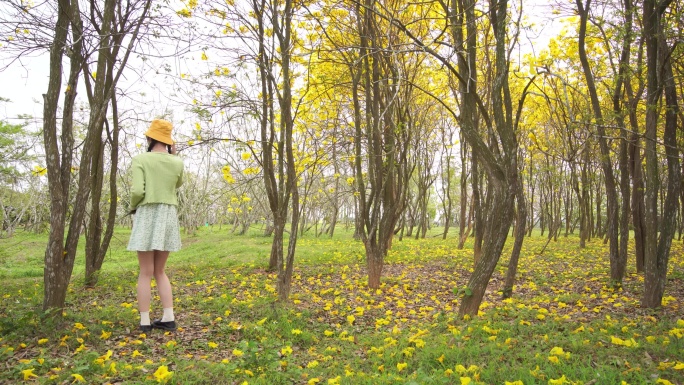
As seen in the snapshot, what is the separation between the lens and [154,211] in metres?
4.09

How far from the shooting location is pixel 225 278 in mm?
8156

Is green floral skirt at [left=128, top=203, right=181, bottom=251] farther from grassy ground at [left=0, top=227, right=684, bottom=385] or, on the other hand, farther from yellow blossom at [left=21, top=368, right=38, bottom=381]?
yellow blossom at [left=21, top=368, right=38, bottom=381]

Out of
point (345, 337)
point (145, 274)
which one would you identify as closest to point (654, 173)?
point (345, 337)

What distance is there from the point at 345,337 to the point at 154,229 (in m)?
2.38

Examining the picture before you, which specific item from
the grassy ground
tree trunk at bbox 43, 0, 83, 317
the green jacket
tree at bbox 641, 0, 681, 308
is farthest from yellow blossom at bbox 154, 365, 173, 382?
tree at bbox 641, 0, 681, 308

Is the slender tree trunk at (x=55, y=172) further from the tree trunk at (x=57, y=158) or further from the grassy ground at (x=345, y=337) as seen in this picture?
the grassy ground at (x=345, y=337)

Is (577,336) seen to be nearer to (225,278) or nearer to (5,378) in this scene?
(5,378)

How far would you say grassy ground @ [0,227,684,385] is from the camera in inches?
125

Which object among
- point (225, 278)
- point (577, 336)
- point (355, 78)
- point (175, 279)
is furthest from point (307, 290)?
point (577, 336)

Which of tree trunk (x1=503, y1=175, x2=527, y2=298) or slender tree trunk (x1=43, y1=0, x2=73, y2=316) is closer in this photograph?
slender tree trunk (x1=43, y1=0, x2=73, y2=316)

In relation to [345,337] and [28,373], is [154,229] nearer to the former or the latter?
[28,373]

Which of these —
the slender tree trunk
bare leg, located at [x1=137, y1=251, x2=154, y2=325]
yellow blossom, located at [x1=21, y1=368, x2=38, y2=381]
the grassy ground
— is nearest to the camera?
yellow blossom, located at [x1=21, y1=368, x2=38, y2=381]

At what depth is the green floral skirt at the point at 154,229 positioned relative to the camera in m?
3.96

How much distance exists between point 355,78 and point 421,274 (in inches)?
184
